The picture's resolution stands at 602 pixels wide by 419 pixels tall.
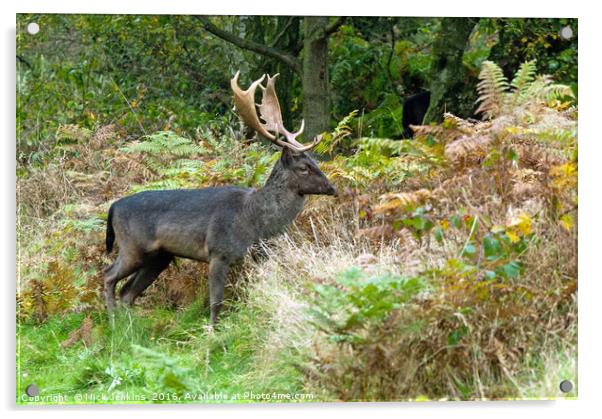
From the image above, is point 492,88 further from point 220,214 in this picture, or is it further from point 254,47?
point 254,47

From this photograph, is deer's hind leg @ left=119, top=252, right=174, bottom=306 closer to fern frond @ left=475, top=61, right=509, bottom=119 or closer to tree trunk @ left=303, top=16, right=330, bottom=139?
tree trunk @ left=303, top=16, right=330, bottom=139

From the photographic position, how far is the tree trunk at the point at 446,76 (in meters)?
→ 7.68

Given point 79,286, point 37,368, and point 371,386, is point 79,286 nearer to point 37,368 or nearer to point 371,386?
point 37,368

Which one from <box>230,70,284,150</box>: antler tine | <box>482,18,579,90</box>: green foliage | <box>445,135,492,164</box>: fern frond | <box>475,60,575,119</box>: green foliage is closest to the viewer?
<box>445,135,492,164</box>: fern frond

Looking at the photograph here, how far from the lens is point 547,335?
545 cm

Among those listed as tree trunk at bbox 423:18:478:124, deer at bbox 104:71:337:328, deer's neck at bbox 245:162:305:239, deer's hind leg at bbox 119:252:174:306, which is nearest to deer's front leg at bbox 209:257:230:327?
deer at bbox 104:71:337:328

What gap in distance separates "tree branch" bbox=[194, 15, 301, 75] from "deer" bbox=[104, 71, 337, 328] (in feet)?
4.96

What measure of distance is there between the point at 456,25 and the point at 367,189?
129 cm

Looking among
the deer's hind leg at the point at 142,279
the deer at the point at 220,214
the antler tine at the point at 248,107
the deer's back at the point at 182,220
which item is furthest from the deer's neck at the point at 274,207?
the deer's hind leg at the point at 142,279

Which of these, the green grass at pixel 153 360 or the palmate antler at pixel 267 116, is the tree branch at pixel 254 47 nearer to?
the palmate antler at pixel 267 116

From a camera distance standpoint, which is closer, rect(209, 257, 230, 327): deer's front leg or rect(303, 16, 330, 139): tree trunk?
rect(209, 257, 230, 327): deer's front leg

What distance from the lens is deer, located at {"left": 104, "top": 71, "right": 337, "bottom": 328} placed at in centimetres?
704

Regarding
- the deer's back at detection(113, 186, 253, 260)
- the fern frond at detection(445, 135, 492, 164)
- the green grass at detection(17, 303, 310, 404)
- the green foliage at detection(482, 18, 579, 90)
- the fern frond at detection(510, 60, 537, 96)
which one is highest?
the green foliage at detection(482, 18, 579, 90)
